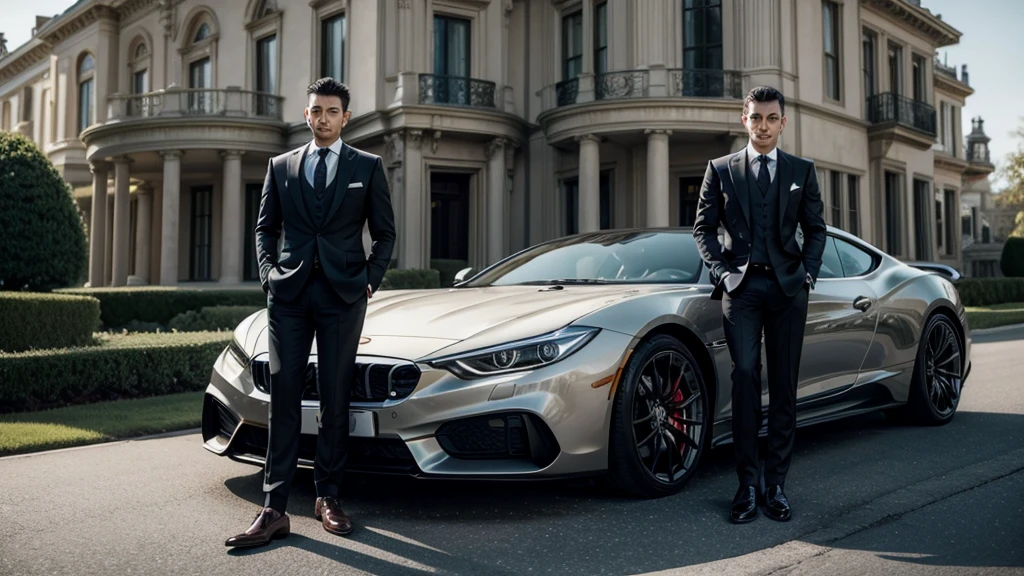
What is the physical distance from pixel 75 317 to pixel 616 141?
15.5 meters

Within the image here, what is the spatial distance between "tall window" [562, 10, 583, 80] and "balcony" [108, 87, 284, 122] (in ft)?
28.3

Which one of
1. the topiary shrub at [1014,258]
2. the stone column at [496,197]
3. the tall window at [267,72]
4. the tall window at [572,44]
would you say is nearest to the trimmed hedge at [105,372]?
the stone column at [496,197]

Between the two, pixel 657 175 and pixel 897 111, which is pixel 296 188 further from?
pixel 897 111

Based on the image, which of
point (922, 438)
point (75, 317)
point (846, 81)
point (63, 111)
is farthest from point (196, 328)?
Result: point (63, 111)

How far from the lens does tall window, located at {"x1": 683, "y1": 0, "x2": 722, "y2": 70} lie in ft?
77.3

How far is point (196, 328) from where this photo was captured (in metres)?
17.0

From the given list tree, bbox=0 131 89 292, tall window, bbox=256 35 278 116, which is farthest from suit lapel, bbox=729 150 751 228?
tall window, bbox=256 35 278 116

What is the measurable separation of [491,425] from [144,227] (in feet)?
106

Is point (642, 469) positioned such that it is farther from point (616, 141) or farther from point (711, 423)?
point (616, 141)

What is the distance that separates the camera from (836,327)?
5711 millimetres

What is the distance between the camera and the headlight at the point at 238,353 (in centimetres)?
466

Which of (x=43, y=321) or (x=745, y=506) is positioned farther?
(x=43, y=321)

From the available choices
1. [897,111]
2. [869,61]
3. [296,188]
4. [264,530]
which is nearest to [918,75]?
[869,61]

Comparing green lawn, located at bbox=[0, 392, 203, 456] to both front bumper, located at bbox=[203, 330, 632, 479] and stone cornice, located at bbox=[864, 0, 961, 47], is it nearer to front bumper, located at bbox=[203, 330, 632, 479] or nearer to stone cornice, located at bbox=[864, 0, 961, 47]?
front bumper, located at bbox=[203, 330, 632, 479]
